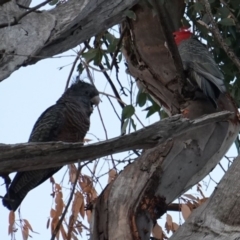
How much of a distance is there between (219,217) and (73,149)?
0.38m

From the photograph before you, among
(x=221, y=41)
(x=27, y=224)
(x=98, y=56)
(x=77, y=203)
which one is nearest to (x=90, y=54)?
(x=98, y=56)

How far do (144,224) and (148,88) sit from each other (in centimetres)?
59

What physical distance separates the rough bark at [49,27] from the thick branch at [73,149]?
39cm

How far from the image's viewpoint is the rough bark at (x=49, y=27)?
1.73 m

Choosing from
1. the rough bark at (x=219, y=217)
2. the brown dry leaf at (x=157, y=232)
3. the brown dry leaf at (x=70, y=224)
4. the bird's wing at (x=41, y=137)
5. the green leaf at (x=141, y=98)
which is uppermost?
the bird's wing at (x=41, y=137)

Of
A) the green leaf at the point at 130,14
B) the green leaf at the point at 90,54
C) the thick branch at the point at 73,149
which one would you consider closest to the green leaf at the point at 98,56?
the green leaf at the point at 90,54

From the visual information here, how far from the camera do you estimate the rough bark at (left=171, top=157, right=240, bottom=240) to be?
1.45 meters

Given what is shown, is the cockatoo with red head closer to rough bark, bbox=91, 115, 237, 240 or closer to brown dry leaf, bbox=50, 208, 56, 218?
rough bark, bbox=91, 115, 237, 240

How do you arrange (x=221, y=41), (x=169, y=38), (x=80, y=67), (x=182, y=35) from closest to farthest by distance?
(x=221, y=41)
(x=169, y=38)
(x=182, y=35)
(x=80, y=67)

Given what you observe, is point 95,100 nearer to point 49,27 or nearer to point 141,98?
point 141,98

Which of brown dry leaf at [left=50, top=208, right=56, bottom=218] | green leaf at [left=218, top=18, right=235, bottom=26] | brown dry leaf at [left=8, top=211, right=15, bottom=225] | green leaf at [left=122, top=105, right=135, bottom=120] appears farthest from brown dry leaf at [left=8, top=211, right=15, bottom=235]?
green leaf at [left=218, top=18, right=235, bottom=26]

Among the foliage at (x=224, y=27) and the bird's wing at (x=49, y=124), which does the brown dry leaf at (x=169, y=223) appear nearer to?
the foliage at (x=224, y=27)

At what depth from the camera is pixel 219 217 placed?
4.83 feet

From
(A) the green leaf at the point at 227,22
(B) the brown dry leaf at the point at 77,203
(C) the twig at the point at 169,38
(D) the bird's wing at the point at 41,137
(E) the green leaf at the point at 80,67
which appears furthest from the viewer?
(E) the green leaf at the point at 80,67
